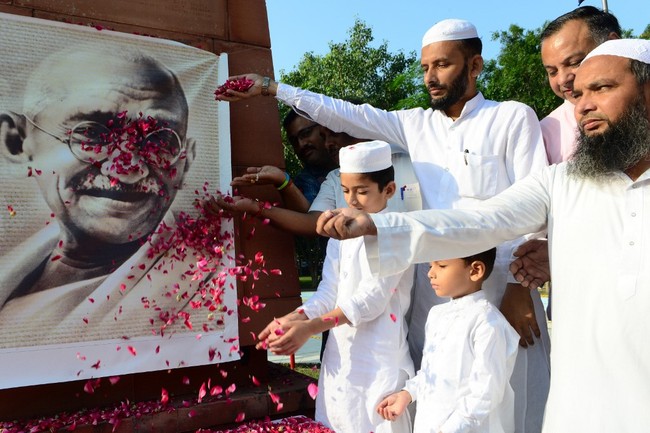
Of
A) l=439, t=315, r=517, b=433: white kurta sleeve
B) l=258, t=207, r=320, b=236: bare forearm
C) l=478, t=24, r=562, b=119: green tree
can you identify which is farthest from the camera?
l=478, t=24, r=562, b=119: green tree

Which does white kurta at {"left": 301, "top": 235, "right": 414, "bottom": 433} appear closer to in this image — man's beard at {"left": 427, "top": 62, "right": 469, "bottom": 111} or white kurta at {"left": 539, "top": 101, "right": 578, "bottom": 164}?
man's beard at {"left": 427, "top": 62, "right": 469, "bottom": 111}

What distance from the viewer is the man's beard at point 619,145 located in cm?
194

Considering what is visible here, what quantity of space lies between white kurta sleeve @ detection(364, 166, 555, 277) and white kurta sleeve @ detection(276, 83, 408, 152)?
3.95ft

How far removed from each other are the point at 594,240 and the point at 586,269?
10 centimetres

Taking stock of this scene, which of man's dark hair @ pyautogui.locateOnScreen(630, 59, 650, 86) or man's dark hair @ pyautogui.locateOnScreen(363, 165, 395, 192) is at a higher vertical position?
man's dark hair @ pyautogui.locateOnScreen(630, 59, 650, 86)

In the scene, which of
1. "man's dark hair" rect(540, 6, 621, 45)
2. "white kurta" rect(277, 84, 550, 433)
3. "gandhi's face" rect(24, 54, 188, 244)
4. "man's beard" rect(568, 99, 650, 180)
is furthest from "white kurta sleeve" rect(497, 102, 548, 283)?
"gandhi's face" rect(24, 54, 188, 244)

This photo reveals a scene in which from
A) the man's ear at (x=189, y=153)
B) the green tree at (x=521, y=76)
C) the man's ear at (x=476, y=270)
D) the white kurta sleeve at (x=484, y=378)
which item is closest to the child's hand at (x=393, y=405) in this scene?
the white kurta sleeve at (x=484, y=378)

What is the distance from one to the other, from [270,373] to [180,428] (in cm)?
76

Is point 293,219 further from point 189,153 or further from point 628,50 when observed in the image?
point 628,50

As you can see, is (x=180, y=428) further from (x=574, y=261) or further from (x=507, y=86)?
(x=507, y=86)

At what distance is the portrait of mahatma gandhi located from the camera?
9.59 ft

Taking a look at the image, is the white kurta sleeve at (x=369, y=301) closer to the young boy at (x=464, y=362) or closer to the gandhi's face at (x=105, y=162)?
the young boy at (x=464, y=362)

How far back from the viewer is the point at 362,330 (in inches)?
109

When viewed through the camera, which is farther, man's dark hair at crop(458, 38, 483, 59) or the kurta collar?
man's dark hair at crop(458, 38, 483, 59)
